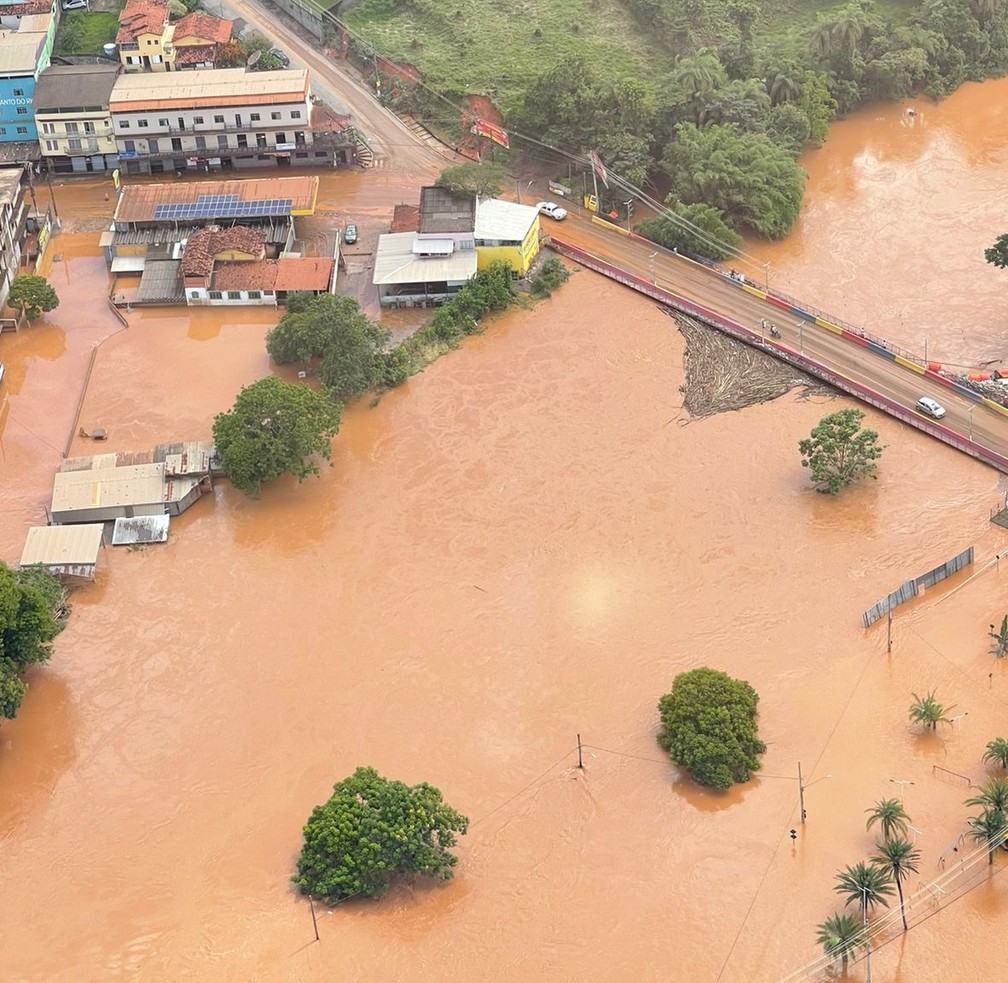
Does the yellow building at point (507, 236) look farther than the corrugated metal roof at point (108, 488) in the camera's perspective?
Yes

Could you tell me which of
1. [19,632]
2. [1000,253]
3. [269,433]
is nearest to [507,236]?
[269,433]

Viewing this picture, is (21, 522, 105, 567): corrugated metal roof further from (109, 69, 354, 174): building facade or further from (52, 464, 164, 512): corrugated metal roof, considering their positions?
(109, 69, 354, 174): building facade

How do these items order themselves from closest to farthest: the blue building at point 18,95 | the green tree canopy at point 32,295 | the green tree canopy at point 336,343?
the green tree canopy at point 336,343 < the green tree canopy at point 32,295 < the blue building at point 18,95

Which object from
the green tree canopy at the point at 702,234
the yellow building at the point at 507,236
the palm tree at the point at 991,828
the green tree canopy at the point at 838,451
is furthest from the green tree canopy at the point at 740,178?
the palm tree at the point at 991,828

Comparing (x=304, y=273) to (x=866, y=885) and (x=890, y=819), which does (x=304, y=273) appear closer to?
(x=890, y=819)

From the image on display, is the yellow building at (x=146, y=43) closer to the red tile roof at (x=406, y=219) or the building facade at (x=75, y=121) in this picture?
the building facade at (x=75, y=121)
